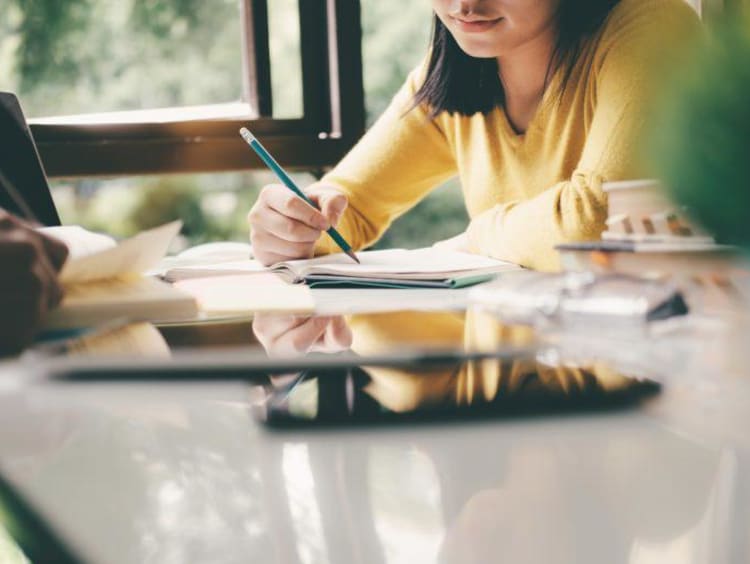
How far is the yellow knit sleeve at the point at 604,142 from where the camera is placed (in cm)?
97

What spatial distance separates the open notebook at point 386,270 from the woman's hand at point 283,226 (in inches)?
1.1

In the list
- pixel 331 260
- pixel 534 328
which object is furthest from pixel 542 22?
pixel 534 328

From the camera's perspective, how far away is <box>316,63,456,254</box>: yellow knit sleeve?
4.57ft

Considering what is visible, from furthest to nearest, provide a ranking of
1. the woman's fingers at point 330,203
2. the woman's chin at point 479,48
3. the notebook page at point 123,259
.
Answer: the woman's chin at point 479,48, the woman's fingers at point 330,203, the notebook page at point 123,259

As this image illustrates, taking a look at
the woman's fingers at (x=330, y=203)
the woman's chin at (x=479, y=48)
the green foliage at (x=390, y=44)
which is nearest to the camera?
the woman's fingers at (x=330, y=203)

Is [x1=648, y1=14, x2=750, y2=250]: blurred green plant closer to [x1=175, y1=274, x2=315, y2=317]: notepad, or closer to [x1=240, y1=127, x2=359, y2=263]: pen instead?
[x1=175, y1=274, x2=315, y2=317]: notepad

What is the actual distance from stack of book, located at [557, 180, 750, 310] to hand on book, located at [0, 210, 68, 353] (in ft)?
1.10

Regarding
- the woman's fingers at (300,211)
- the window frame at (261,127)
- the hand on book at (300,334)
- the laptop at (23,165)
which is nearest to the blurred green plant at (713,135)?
the hand on book at (300,334)

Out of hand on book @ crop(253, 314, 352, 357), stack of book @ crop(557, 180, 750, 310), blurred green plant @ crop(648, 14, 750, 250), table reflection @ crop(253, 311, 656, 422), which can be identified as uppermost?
blurred green plant @ crop(648, 14, 750, 250)

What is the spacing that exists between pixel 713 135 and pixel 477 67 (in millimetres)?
1012

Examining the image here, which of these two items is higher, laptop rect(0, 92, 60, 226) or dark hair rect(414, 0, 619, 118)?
dark hair rect(414, 0, 619, 118)

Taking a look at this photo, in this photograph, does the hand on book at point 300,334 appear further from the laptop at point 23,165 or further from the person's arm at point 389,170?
the person's arm at point 389,170

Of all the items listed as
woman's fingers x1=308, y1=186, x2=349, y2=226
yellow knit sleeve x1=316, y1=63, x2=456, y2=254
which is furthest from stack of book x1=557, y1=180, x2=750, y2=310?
yellow knit sleeve x1=316, y1=63, x2=456, y2=254

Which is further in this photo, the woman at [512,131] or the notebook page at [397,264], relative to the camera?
the woman at [512,131]
